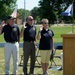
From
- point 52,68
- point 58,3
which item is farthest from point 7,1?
point 52,68

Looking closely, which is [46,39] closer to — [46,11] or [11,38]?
[11,38]

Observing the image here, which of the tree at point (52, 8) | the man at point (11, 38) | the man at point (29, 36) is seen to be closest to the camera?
the man at point (11, 38)

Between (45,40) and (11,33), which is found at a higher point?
(11,33)

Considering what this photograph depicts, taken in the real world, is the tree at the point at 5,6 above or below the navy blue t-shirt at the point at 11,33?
above

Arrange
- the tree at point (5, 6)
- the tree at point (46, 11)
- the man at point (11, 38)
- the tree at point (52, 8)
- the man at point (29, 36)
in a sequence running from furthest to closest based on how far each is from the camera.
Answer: the tree at point (5, 6) → the tree at point (52, 8) → the tree at point (46, 11) → the man at point (29, 36) → the man at point (11, 38)

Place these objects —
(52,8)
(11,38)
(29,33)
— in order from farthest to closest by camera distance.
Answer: (52,8) < (29,33) < (11,38)

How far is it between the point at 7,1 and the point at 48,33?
51.5 m

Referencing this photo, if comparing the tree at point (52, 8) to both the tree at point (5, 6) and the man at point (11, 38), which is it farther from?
the man at point (11, 38)

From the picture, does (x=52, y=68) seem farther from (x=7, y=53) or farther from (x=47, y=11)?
(x=47, y=11)

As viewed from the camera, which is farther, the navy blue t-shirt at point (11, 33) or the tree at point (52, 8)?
the tree at point (52, 8)

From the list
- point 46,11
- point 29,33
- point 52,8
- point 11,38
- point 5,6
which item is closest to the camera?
point 11,38

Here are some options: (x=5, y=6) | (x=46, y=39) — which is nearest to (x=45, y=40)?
(x=46, y=39)

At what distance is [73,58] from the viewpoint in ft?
26.4

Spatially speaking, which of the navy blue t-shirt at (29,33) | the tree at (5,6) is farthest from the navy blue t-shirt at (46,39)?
the tree at (5,6)
